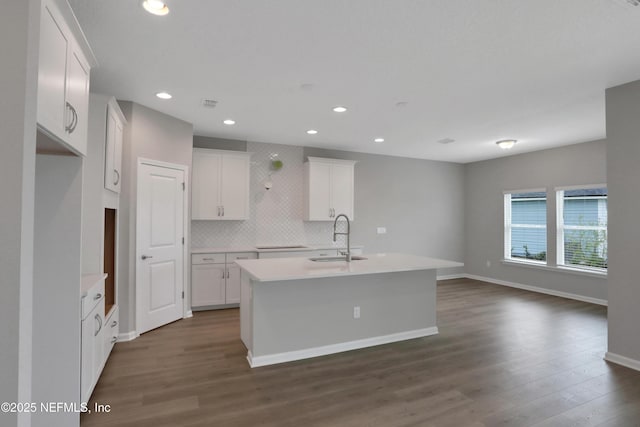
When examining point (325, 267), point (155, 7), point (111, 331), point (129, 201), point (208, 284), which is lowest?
point (111, 331)

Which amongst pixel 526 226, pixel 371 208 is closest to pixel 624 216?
pixel 526 226

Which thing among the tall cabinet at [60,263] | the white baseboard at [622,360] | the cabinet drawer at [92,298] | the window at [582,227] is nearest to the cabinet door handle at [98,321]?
the cabinet drawer at [92,298]

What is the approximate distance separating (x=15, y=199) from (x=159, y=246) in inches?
119

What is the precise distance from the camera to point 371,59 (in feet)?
8.62

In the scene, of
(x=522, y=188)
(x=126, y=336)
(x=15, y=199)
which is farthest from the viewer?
(x=522, y=188)

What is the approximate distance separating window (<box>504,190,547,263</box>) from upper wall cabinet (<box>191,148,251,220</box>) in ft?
17.3

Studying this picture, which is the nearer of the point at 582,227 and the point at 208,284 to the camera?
the point at 208,284

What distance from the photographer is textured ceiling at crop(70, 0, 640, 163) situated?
2031mm

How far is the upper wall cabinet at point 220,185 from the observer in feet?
15.9

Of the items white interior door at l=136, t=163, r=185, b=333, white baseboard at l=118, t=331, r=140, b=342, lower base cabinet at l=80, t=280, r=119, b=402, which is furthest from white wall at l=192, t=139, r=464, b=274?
lower base cabinet at l=80, t=280, r=119, b=402

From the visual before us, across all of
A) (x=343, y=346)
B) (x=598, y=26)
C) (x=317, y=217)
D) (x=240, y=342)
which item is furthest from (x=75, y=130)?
(x=317, y=217)

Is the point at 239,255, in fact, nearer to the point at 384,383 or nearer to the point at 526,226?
the point at 384,383

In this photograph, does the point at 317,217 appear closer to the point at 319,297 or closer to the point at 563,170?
the point at 319,297

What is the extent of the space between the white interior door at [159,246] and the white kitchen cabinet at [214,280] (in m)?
0.35
